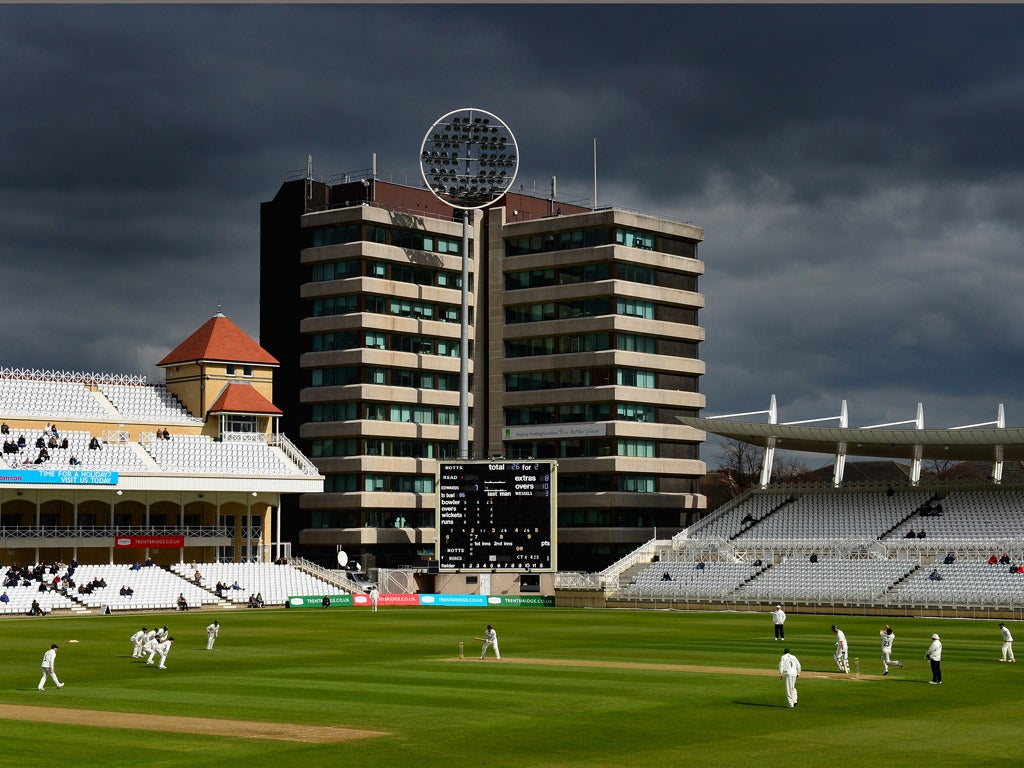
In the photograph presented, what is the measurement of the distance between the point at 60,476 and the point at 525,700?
59980 millimetres

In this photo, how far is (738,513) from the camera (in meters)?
108

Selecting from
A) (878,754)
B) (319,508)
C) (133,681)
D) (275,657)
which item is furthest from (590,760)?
(319,508)

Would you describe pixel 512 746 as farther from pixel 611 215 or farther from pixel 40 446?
pixel 611 215

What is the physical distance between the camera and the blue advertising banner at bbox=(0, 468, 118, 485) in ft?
291

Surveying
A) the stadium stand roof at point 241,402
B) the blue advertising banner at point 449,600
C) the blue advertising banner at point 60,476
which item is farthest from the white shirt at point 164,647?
the stadium stand roof at point 241,402

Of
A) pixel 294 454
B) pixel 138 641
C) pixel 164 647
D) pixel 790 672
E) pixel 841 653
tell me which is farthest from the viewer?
pixel 294 454

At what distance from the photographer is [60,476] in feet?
297

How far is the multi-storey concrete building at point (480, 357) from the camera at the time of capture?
114688 millimetres

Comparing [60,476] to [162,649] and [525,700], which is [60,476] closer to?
[162,649]

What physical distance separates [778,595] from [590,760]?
201ft

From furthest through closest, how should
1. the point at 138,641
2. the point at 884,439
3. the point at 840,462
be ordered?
the point at 840,462 → the point at 884,439 → the point at 138,641

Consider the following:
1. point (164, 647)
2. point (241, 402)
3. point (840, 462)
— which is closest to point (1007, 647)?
point (164, 647)

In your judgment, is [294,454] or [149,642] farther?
[294,454]

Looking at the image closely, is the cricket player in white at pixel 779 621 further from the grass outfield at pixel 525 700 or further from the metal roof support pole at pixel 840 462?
the metal roof support pole at pixel 840 462
